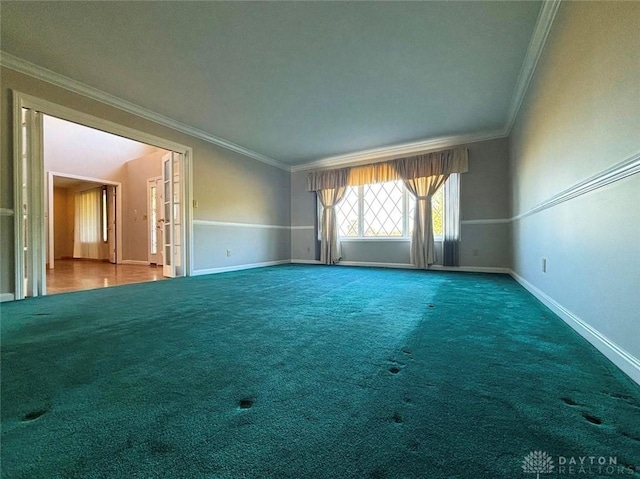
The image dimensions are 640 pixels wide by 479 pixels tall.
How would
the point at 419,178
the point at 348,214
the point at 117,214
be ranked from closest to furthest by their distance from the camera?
the point at 419,178
the point at 348,214
the point at 117,214

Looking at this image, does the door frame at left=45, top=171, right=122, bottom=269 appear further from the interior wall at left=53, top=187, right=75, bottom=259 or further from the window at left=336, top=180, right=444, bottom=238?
the window at left=336, top=180, right=444, bottom=238

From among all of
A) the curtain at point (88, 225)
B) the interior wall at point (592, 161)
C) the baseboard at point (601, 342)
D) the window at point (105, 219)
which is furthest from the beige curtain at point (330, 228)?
the curtain at point (88, 225)

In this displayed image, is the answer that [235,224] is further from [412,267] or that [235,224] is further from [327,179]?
[412,267]

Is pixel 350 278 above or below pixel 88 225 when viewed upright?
below

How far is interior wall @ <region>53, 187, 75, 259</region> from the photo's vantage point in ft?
28.5

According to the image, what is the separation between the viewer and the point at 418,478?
0.64 meters

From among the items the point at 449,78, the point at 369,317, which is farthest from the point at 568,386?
the point at 449,78

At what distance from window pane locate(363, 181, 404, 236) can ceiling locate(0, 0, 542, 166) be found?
1.56m

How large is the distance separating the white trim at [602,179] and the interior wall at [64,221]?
11791 millimetres

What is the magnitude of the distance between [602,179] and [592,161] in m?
0.20

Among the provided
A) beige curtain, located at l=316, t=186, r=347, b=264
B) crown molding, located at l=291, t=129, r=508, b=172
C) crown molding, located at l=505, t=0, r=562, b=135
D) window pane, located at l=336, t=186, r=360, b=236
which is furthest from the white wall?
crown molding, located at l=505, t=0, r=562, b=135

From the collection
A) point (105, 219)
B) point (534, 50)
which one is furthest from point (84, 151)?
point (534, 50)

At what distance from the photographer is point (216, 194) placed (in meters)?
4.79

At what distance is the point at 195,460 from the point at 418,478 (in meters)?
0.56
